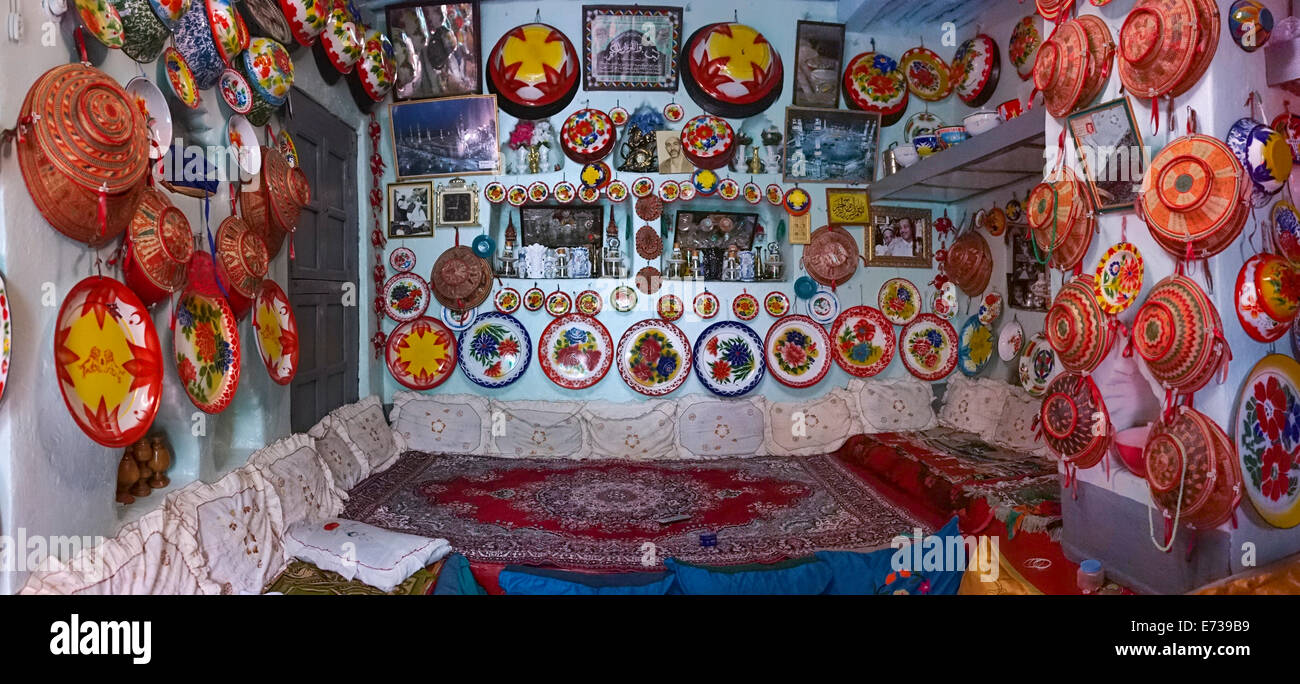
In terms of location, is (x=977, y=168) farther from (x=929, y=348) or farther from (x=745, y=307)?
(x=745, y=307)

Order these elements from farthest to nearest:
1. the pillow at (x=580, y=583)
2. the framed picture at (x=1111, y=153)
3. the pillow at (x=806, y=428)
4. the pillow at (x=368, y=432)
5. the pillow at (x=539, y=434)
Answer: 1. the pillow at (x=806, y=428)
2. the pillow at (x=539, y=434)
3. the pillow at (x=368, y=432)
4. the pillow at (x=580, y=583)
5. the framed picture at (x=1111, y=153)

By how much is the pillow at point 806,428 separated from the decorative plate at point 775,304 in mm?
588

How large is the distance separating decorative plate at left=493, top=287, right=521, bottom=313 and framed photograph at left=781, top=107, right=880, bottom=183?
190cm

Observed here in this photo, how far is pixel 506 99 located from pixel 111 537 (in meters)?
3.12

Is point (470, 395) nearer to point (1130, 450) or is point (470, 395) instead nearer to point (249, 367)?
point (249, 367)

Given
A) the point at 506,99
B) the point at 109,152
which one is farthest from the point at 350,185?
the point at 109,152

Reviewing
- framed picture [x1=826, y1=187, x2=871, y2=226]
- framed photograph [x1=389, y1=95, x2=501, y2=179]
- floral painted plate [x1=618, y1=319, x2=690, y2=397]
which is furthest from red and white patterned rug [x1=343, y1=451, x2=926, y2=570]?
framed photograph [x1=389, y1=95, x2=501, y2=179]

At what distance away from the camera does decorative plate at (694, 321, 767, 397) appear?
4.25 metres

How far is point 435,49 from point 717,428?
2944mm

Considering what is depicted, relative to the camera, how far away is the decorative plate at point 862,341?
4348 millimetres

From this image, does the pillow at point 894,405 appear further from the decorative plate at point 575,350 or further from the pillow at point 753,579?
the pillow at point 753,579

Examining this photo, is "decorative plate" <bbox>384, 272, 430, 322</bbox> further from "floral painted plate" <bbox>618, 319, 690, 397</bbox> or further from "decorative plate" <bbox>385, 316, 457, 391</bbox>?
"floral painted plate" <bbox>618, 319, 690, 397</bbox>

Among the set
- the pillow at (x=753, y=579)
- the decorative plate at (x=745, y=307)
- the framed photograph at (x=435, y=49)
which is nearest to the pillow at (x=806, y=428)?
the decorative plate at (x=745, y=307)

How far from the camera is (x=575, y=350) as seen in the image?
4223 millimetres
